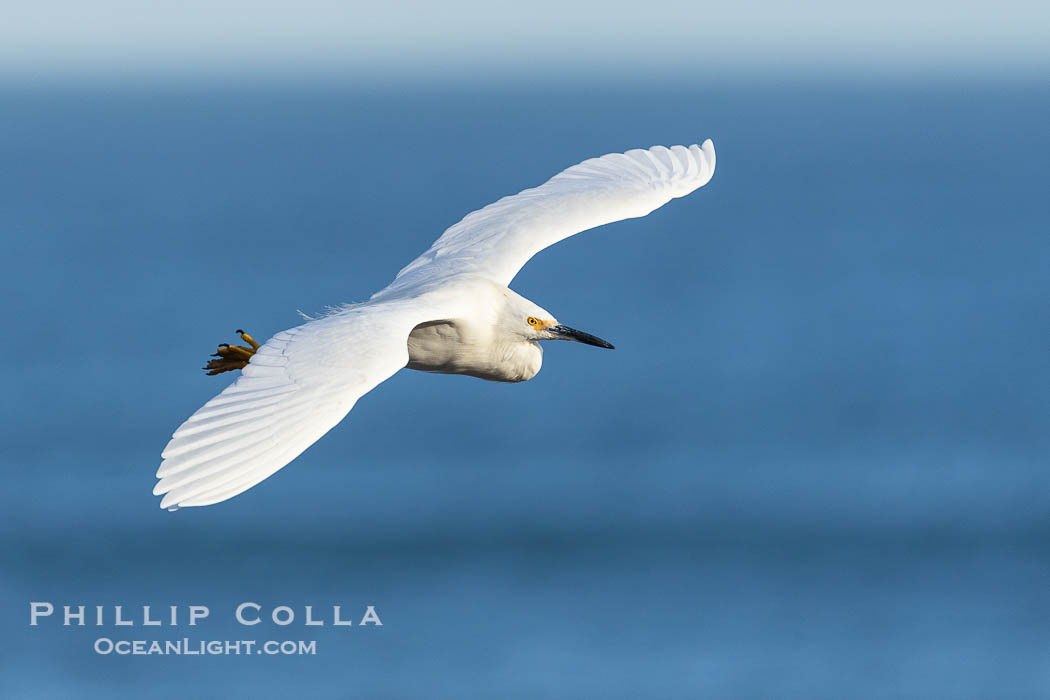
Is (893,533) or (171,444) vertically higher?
(893,533)

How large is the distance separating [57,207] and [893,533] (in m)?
59.3

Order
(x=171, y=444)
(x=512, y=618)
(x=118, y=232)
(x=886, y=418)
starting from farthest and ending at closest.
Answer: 1. (x=118, y=232)
2. (x=886, y=418)
3. (x=512, y=618)
4. (x=171, y=444)

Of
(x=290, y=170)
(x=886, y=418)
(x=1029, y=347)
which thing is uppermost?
(x=290, y=170)

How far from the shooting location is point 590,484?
40750 millimetres

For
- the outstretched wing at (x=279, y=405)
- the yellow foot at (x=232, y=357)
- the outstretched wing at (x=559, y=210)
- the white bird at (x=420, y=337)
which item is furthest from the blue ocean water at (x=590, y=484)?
the outstretched wing at (x=279, y=405)

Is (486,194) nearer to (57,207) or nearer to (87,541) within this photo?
(57,207)

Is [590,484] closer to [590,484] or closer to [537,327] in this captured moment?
[590,484]

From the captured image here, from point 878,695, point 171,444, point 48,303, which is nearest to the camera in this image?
point 171,444

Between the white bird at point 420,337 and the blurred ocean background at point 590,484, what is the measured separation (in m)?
17.1

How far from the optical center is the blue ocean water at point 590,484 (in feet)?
103

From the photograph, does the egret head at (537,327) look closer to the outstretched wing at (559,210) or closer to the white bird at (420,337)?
the white bird at (420,337)

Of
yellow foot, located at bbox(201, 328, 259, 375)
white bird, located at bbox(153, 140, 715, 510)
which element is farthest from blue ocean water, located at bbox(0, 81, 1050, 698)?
yellow foot, located at bbox(201, 328, 259, 375)

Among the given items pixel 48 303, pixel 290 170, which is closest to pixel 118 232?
pixel 48 303

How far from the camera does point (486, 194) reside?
255ft
